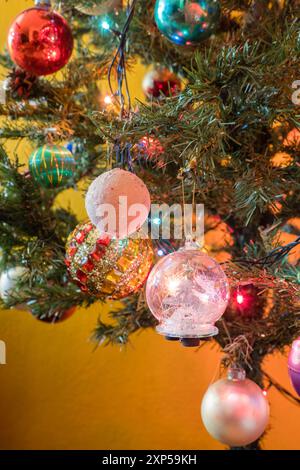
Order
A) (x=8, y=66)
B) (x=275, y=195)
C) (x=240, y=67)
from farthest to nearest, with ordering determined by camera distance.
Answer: (x=8, y=66)
(x=275, y=195)
(x=240, y=67)

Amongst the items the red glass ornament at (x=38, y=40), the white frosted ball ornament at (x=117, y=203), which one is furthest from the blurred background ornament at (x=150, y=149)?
the red glass ornament at (x=38, y=40)

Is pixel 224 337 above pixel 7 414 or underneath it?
above

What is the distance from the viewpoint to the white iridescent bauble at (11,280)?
30.1 inches

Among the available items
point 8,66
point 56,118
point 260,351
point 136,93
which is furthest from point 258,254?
point 136,93

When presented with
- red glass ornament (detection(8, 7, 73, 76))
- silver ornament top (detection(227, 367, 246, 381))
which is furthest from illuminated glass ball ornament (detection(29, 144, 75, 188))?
silver ornament top (detection(227, 367, 246, 381))

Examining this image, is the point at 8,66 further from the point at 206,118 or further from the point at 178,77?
the point at 206,118

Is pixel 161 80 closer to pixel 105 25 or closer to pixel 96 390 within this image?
pixel 105 25

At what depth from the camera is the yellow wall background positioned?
1.19m

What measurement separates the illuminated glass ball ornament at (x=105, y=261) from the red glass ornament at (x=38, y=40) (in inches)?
9.5

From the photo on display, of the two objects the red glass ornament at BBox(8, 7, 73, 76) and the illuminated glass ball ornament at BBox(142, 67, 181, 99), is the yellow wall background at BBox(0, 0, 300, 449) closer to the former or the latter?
the illuminated glass ball ornament at BBox(142, 67, 181, 99)

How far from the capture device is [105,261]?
0.58 meters

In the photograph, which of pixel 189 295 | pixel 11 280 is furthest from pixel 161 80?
pixel 189 295

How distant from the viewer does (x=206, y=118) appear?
0.49m

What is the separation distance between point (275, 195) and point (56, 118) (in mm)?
354
